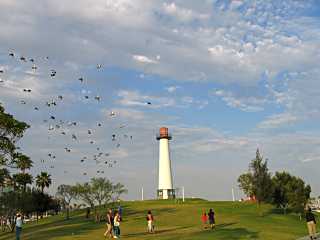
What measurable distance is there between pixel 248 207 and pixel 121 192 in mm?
28476

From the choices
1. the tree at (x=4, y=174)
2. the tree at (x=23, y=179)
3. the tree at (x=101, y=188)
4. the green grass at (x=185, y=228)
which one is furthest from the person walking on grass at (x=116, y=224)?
the tree at (x=23, y=179)

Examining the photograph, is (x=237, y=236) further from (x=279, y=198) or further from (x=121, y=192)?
(x=279, y=198)

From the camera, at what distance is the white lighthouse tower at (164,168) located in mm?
121000

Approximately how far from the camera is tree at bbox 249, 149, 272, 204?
70438mm

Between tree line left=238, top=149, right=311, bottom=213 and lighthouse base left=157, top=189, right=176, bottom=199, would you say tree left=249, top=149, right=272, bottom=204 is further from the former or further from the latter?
lighthouse base left=157, top=189, right=176, bottom=199

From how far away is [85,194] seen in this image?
71.2 m

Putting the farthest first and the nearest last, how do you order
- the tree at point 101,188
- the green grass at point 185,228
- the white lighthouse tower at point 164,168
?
the white lighthouse tower at point 164,168
the tree at point 101,188
the green grass at point 185,228

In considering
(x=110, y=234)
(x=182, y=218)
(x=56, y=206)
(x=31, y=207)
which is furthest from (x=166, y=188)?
(x=110, y=234)

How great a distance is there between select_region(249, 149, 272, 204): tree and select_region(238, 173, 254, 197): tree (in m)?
0.72

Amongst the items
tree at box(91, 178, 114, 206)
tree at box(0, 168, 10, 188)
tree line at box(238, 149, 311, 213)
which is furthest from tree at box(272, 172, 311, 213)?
tree at box(0, 168, 10, 188)

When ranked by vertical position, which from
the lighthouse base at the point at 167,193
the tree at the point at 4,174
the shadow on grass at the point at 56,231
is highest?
the lighthouse base at the point at 167,193

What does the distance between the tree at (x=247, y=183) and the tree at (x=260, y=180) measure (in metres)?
0.72

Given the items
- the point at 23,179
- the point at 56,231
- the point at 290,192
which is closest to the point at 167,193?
the point at 23,179

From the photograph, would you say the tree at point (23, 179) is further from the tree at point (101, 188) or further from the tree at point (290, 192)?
the tree at point (290, 192)
